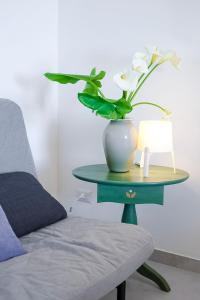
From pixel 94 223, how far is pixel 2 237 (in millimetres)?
428

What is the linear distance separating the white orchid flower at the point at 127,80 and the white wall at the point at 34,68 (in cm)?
67

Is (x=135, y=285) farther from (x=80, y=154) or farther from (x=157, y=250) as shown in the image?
(x=80, y=154)

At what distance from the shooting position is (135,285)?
1.83 m

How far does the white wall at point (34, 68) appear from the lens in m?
1.97

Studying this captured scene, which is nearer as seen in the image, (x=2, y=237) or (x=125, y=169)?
(x=2, y=237)

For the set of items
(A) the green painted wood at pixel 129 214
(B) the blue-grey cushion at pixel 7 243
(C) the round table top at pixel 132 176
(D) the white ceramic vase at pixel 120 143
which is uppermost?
(D) the white ceramic vase at pixel 120 143

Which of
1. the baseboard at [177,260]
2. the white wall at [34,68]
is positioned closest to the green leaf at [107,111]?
the white wall at [34,68]

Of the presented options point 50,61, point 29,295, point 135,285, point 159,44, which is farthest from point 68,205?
point 29,295

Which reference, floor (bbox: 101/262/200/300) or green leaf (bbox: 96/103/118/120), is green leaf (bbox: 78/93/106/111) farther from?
floor (bbox: 101/262/200/300)

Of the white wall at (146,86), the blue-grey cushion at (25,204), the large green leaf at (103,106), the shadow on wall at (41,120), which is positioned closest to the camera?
the blue-grey cushion at (25,204)

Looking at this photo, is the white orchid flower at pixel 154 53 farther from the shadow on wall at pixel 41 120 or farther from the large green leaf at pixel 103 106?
the shadow on wall at pixel 41 120

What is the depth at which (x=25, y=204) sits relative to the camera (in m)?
1.44

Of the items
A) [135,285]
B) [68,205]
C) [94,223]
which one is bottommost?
[135,285]

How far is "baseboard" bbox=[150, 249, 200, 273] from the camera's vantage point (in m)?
1.98
